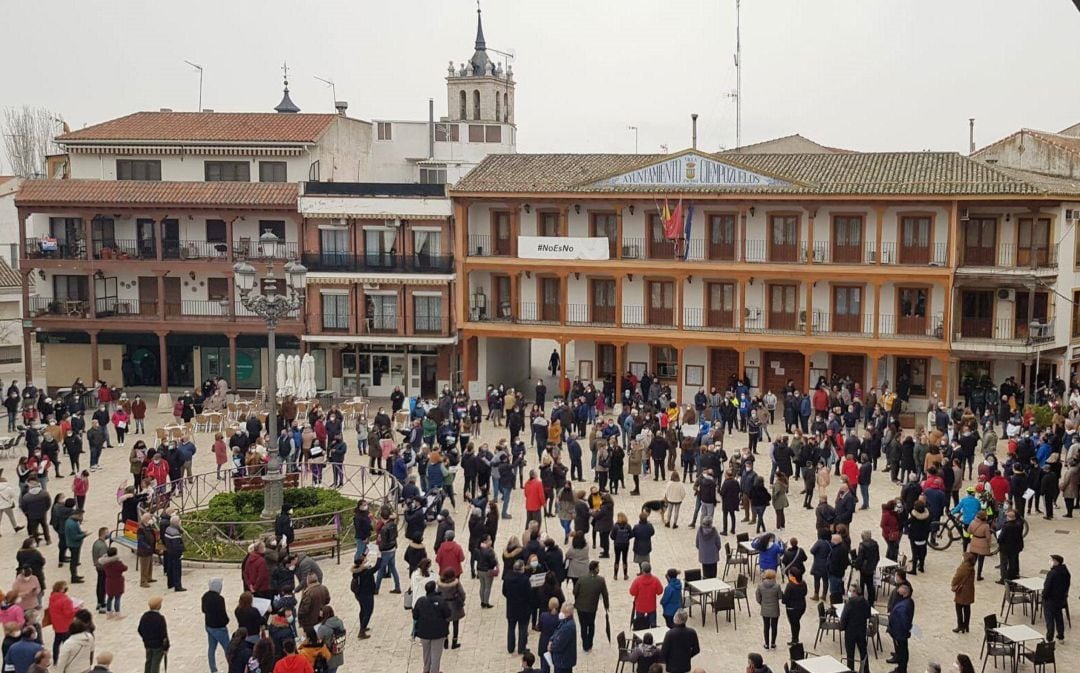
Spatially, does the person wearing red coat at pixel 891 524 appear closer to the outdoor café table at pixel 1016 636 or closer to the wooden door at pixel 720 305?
the outdoor café table at pixel 1016 636

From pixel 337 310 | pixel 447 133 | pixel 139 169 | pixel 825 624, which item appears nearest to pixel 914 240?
pixel 337 310

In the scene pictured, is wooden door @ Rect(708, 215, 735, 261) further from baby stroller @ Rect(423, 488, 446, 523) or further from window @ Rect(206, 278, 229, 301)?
baby stroller @ Rect(423, 488, 446, 523)

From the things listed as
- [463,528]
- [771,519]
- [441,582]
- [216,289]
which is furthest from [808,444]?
[216,289]

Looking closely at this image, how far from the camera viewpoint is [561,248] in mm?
41219

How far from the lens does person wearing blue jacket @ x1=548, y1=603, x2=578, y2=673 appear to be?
49.9 ft

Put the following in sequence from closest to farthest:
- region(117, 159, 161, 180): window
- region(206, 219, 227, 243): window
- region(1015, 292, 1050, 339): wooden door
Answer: region(1015, 292, 1050, 339): wooden door
region(206, 219, 227, 243): window
region(117, 159, 161, 180): window

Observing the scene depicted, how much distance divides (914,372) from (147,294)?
2756 centimetres

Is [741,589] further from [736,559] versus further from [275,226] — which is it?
[275,226]

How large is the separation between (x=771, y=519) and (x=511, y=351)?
2193cm

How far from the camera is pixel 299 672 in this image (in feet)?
44.6

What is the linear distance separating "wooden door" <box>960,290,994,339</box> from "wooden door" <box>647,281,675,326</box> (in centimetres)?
950

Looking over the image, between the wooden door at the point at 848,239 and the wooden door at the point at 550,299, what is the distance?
32.2 ft

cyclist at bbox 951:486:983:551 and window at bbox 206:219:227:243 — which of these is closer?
cyclist at bbox 951:486:983:551

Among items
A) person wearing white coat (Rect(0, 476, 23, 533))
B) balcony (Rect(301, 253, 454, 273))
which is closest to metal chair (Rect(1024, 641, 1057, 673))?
person wearing white coat (Rect(0, 476, 23, 533))
